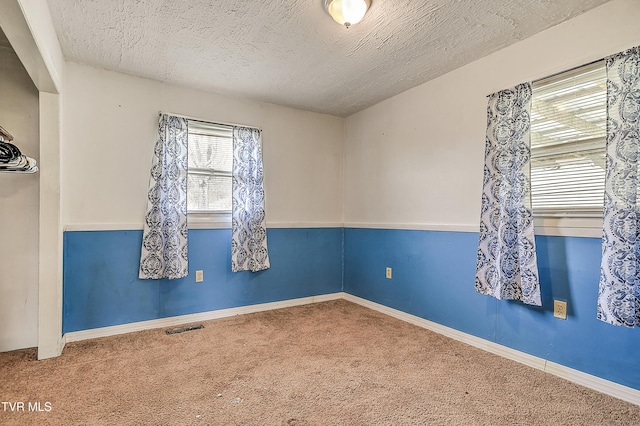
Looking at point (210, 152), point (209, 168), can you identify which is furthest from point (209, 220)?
point (210, 152)

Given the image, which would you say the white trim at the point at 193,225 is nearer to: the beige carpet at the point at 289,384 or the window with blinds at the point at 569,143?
the beige carpet at the point at 289,384

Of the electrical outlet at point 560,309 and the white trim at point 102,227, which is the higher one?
the white trim at point 102,227

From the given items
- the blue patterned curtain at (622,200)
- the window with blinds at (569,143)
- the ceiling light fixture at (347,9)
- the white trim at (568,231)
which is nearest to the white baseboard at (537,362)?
the blue patterned curtain at (622,200)

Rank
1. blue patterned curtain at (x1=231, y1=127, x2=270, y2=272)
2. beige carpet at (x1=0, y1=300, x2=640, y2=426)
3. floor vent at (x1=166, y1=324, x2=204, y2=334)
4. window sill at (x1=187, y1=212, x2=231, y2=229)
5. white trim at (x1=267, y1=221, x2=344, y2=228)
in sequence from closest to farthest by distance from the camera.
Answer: beige carpet at (x1=0, y1=300, x2=640, y2=426), floor vent at (x1=166, y1=324, x2=204, y2=334), window sill at (x1=187, y1=212, x2=231, y2=229), blue patterned curtain at (x1=231, y1=127, x2=270, y2=272), white trim at (x1=267, y1=221, x2=344, y2=228)

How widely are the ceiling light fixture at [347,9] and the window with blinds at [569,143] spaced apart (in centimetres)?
130

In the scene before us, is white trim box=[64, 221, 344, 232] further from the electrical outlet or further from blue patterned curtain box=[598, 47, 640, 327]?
blue patterned curtain box=[598, 47, 640, 327]

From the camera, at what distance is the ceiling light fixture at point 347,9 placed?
6.08 ft

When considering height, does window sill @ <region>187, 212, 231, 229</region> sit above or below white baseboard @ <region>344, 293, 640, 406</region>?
above

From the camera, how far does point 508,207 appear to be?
2.26m

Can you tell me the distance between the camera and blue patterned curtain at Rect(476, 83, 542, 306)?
7.09ft

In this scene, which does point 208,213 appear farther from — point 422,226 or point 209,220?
point 422,226

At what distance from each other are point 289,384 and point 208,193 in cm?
202

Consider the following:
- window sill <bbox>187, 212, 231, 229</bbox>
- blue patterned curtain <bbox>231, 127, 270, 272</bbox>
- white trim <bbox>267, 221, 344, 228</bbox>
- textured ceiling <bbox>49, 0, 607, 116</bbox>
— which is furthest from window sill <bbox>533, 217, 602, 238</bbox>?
window sill <bbox>187, 212, 231, 229</bbox>

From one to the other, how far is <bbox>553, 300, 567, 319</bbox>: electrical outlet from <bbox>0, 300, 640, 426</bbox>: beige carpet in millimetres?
384
